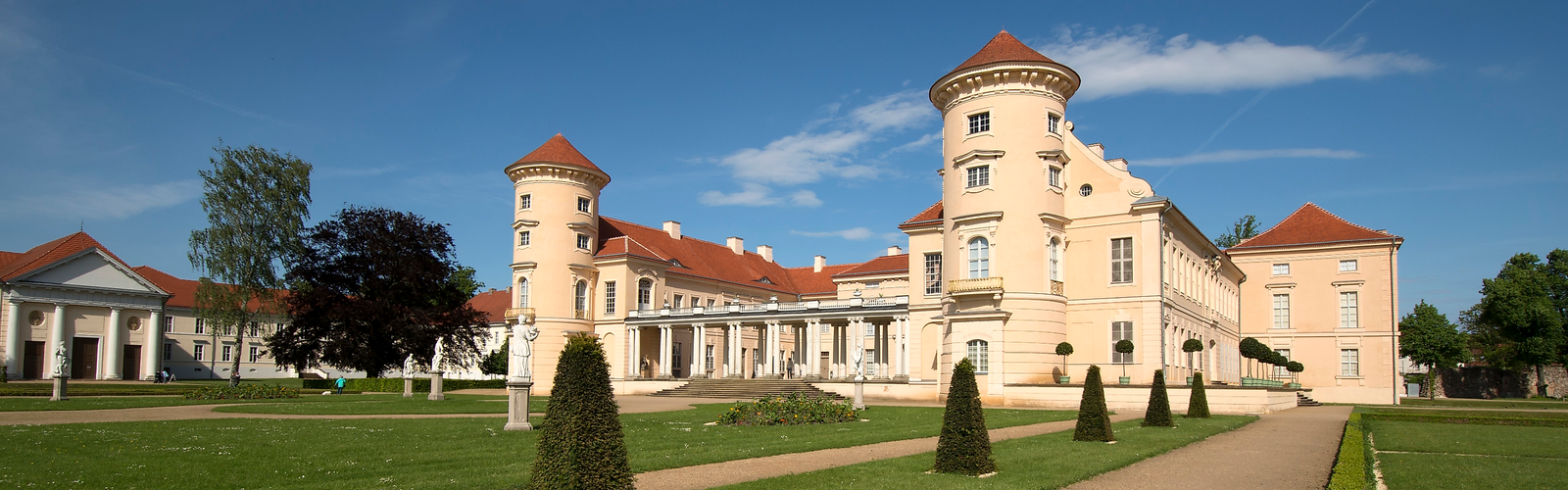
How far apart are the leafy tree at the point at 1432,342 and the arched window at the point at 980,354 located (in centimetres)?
3564

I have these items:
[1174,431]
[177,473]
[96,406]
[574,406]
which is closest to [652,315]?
[96,406]

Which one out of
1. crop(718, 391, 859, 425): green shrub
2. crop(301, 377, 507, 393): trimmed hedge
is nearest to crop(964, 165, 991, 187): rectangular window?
crop(718, 391, 859, 425): green shrub

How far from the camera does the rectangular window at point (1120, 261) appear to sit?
112 feet

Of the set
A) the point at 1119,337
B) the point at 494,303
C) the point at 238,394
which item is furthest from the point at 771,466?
the point at 494,303

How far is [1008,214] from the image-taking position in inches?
1324

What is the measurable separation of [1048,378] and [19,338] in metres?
50.6

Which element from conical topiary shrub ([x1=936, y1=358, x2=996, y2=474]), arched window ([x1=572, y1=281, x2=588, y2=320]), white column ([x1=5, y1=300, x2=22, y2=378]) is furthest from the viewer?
Result: arched window ([x1=572, y1=281, x2=588, y2=320])

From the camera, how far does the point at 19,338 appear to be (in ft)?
160

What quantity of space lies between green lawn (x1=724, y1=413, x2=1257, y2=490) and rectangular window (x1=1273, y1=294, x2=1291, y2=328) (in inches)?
1391

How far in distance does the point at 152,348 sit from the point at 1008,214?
4999 cm

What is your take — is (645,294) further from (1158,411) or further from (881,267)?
(1158,411)

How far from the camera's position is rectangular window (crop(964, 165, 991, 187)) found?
34094 millimetres

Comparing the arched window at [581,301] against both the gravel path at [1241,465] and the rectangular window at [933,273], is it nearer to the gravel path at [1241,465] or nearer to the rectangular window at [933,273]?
the rectangular window at [933,273]

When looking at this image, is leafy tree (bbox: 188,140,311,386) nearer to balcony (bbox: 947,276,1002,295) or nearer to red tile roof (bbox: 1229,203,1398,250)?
balcony (bbox: 947,276,1002,295)
